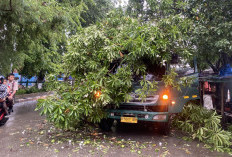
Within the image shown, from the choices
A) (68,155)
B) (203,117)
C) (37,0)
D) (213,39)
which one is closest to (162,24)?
(213,39)

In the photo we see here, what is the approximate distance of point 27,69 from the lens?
14.0m

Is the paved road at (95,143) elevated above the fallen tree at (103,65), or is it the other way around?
the fallen tree at (103,65)

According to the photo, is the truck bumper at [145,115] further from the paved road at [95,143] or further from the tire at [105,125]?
the tire at [105,125]

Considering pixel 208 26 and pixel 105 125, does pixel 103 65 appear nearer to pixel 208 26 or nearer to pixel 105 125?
pixel 105 125

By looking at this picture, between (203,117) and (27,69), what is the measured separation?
12289 millimetres

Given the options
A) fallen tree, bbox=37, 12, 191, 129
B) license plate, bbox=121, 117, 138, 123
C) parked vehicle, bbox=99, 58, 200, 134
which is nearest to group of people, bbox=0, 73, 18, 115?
fallen tree, bbox=37, 12, 191, 129

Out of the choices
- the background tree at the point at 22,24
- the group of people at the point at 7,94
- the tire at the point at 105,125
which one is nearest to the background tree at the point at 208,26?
the tire at the point at 105,125

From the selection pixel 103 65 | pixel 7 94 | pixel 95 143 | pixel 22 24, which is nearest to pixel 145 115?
pixel 95 143

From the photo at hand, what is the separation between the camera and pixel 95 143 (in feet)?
15.9

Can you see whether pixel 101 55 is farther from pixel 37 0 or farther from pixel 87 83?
pixel 37 0

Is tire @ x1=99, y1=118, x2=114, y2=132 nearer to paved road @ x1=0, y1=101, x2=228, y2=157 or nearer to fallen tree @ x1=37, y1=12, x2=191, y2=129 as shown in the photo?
paved road @ x1=0, y1=101, x2=228, y2=157

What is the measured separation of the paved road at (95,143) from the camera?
4285 mm

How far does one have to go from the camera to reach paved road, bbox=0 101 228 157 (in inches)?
169

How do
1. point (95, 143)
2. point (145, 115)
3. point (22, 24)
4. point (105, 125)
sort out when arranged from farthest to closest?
point (22, 24) < point (105, 125) < point (145, 115) < point (95, 143)
